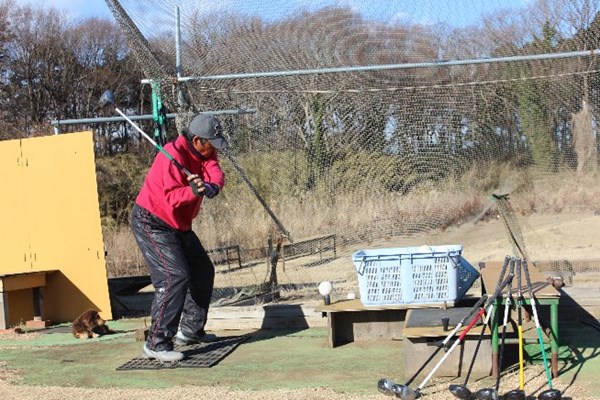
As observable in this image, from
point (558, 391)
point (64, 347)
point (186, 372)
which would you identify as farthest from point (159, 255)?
point (558, 391)

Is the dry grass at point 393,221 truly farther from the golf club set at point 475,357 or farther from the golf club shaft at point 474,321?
the golf club shaft at point 474,321

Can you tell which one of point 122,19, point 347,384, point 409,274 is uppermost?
point 122,19

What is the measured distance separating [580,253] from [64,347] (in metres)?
6.47

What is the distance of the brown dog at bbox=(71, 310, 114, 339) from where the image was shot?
8.29 m

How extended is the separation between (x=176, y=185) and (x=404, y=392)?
8.95 feet

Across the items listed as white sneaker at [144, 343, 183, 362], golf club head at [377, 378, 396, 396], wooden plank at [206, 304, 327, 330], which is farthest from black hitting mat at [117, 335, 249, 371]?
golf club head at [377, 378, 396, 396]

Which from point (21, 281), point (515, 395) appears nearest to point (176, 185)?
point (515, 395)

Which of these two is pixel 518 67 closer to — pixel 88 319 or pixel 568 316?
pixel 568 316

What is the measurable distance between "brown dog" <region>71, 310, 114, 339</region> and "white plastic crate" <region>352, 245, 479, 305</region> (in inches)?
118

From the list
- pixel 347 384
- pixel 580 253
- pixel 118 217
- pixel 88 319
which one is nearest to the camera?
pixel 347 384

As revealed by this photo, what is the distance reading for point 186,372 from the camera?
6.34 m

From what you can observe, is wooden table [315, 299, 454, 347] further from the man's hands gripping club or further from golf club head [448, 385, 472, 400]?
golf club head [448, 385, 472, 400]

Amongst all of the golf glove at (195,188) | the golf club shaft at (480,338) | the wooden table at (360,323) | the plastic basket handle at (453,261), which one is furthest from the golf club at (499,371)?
the golf glove at (195,188)

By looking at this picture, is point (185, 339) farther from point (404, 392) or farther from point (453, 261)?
point (404, 392)
